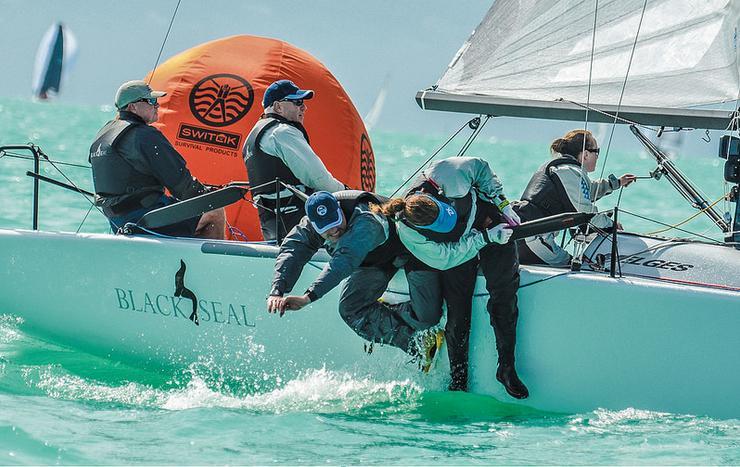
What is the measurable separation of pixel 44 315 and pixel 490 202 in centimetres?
257

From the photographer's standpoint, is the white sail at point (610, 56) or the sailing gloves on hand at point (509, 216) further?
the white sail at point (610, 56)

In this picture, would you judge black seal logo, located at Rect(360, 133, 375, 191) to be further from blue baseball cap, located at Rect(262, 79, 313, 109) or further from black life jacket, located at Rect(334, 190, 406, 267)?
black life jacket, located at Rect(334, 190, 406, 267)

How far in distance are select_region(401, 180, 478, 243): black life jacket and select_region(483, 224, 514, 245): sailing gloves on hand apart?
100 millimetres

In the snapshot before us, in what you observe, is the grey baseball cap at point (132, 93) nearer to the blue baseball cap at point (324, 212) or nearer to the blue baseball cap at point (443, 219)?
the blue baseball cap at point (324, 212)

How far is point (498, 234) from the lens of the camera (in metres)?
4.35

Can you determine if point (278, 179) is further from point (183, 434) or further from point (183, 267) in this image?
point (183, 434)

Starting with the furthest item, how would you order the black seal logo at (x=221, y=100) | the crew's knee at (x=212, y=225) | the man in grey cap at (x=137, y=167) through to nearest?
the black seal logo at (x=221, y=100)
the crew's knee at (x=212, y=225)
the man in grey cap at (x=137, y=167)

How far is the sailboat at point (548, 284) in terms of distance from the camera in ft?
14.3

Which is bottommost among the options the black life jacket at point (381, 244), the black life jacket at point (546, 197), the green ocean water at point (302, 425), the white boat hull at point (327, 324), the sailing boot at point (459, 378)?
the green ocean water at point (302, 425)

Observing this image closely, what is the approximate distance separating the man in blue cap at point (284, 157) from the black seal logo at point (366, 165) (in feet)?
3.48

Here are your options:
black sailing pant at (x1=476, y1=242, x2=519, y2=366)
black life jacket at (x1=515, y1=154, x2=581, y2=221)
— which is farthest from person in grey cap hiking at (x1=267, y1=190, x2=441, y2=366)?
black life jacket at (x1=515, y1=154, x2=581, y2=221)

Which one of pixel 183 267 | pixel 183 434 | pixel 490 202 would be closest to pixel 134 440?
pixel 183 434

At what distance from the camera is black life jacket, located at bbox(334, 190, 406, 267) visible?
437 cm

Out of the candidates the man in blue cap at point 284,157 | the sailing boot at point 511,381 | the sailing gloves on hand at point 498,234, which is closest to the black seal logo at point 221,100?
the man in blue cap at point 284,157
